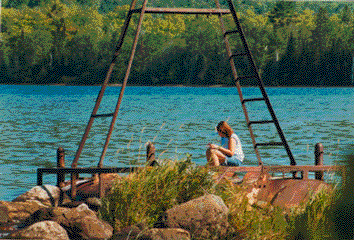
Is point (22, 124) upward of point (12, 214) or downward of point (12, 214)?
downward

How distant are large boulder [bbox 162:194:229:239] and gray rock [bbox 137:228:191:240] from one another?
215 millimetres

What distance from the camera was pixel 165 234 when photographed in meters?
7.39

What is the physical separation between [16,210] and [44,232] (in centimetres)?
236

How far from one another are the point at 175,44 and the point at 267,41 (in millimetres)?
19584

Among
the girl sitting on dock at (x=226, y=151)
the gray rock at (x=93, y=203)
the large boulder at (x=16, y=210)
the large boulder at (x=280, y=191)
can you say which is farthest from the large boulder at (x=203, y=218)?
the girl sitting on dock at (x=226, y=151)

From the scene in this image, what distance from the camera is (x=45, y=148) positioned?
1167 inches

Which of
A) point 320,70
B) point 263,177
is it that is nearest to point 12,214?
point 263,177

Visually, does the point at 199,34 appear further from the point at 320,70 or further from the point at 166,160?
the point at 166,160

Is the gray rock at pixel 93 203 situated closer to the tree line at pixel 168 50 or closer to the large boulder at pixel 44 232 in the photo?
the large boulder at pixel 44 232

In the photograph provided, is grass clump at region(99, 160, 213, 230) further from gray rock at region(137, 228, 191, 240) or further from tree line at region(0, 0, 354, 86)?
tree line at region(0, 0, 354, 86)

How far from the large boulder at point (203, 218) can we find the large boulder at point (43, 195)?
3930 millimetres

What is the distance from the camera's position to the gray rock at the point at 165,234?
24.2 ft

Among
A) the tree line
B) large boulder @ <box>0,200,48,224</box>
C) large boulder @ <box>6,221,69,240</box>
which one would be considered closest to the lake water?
large boulder @ <box>0,200,48,224</box>

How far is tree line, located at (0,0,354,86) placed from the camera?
12394 centimetres
